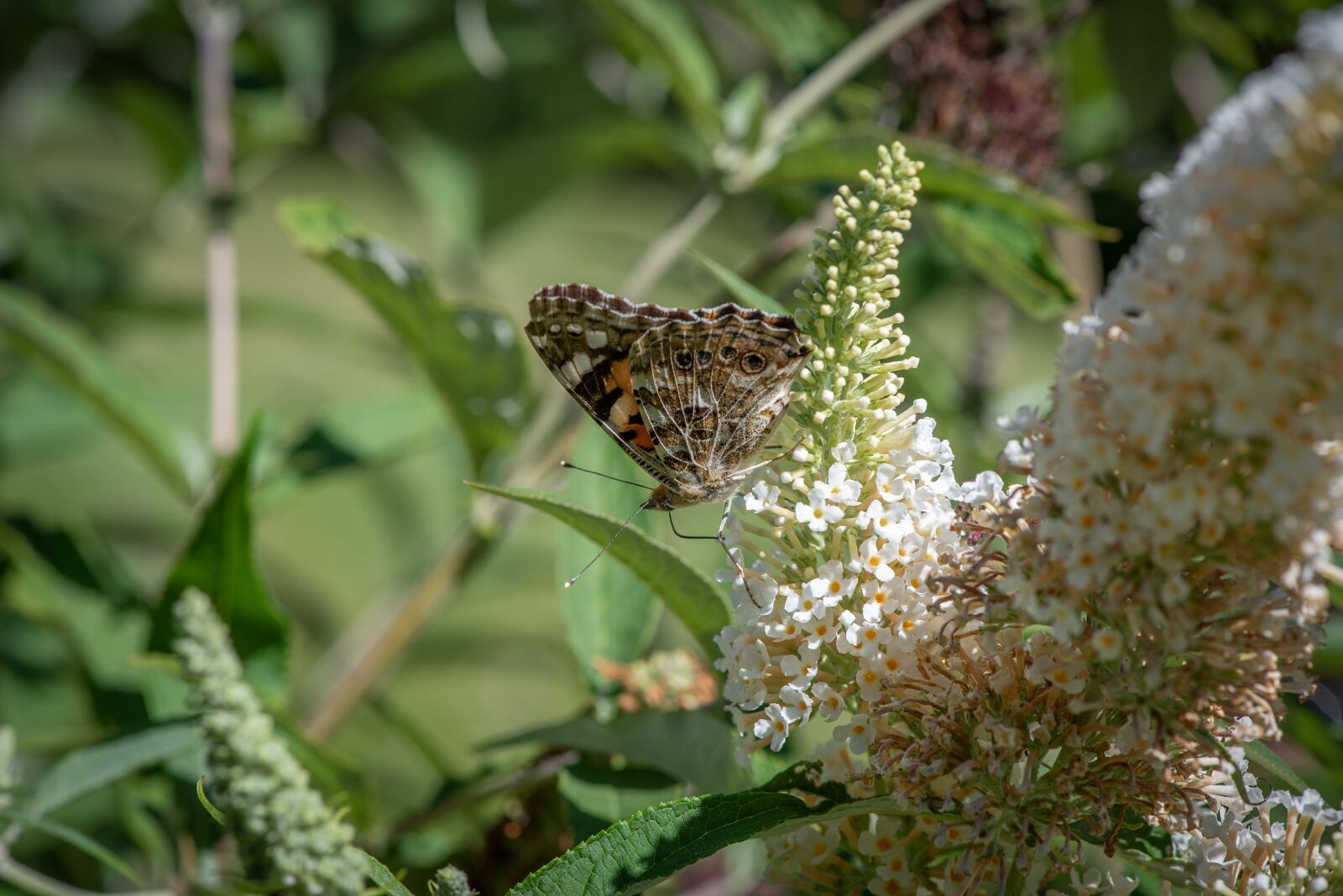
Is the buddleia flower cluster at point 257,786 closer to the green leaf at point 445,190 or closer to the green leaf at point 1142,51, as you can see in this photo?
the green leaf at point 1142,51

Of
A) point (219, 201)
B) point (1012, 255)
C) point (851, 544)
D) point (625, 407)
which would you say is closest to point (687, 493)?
point (625, 407)

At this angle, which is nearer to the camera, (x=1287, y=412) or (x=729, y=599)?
(x=1287, y=412)

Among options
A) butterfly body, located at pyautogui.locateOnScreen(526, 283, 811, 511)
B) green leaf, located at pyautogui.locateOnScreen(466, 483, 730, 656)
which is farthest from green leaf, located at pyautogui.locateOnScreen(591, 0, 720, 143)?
green leaf, located at pyautogui.locateOnScreen(466, 483, 730, 656)

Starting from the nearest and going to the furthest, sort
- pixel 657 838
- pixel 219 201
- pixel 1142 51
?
pixel 657 838 → pixel 1142 51 → pixel 219 201

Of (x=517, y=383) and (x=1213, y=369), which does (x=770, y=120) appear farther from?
(x=1213, y=369)

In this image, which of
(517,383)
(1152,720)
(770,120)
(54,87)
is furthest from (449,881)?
(54,87)

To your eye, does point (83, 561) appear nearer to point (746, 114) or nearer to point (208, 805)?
A: point (208, 805)
